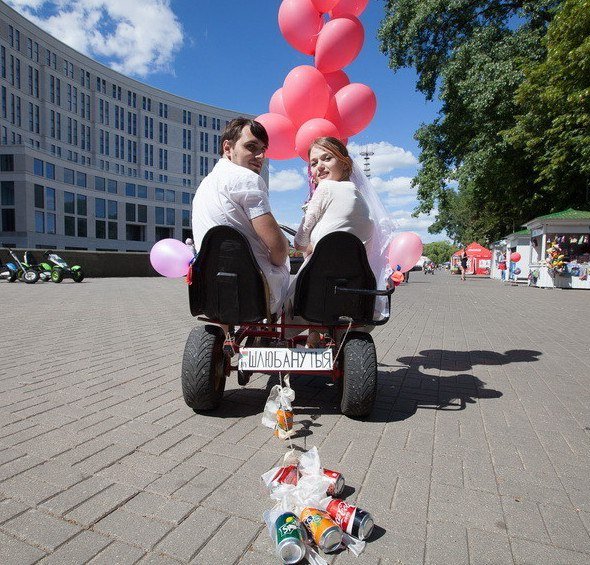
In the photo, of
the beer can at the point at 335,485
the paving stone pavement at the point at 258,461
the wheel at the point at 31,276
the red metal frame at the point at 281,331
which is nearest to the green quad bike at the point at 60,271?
the wheel at the point at 31,276

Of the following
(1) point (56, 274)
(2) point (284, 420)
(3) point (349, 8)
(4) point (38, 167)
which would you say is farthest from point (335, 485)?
(4) point (38, 167)

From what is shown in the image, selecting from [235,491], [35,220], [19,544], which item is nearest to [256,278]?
[235,491]

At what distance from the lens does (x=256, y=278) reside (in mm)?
2707

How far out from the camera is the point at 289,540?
4.99ft

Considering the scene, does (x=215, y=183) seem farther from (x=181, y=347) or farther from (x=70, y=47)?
(x=70, y=47)

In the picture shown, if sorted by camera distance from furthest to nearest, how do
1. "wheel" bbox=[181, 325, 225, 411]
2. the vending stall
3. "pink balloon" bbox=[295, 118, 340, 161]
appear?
the vending stall, "pink balloon" bbox=[295, 118, 340, 161], "wheel" bbox=[181, 325, 225, 411]

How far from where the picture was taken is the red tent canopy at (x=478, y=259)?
4428 cm

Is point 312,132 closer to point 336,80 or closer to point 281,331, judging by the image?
point 336,80

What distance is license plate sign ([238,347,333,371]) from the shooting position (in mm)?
2766

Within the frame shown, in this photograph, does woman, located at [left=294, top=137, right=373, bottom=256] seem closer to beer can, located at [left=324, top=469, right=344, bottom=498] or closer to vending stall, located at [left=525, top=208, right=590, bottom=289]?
beer can, located at [left=324, top=469, right=344, bottom=498]

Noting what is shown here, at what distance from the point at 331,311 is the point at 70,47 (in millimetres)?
72673

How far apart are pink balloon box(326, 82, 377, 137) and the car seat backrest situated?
2.11m

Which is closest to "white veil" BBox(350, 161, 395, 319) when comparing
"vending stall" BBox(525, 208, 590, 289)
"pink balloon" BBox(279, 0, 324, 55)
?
"pink balloon" BBox(279, 0, 324, 55)

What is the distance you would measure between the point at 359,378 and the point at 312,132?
242 centimetres
